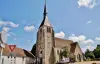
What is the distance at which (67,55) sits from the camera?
187ft

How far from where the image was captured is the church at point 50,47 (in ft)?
183

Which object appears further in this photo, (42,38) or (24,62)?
(42,38)

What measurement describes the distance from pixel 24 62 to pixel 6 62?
25.8 ft

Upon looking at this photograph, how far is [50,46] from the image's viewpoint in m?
57.2

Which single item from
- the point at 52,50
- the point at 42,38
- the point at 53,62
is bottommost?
the point at 53,62

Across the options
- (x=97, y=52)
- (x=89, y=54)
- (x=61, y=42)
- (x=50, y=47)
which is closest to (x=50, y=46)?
(x=50, y=47)

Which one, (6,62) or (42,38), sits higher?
(42,38)

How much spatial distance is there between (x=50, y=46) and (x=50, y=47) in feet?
1.08

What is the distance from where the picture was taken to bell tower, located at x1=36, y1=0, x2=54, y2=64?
5559cm

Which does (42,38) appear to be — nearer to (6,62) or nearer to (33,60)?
(33,60)

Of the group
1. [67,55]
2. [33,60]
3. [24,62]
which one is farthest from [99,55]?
[24,62]

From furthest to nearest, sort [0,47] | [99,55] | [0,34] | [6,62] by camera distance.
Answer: [99,55]
[6,62]
[0,34]
[0,47]

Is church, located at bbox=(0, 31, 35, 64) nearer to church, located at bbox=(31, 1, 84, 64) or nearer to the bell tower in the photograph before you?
the bell tower

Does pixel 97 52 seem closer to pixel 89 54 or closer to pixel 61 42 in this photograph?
pixel 89 54
